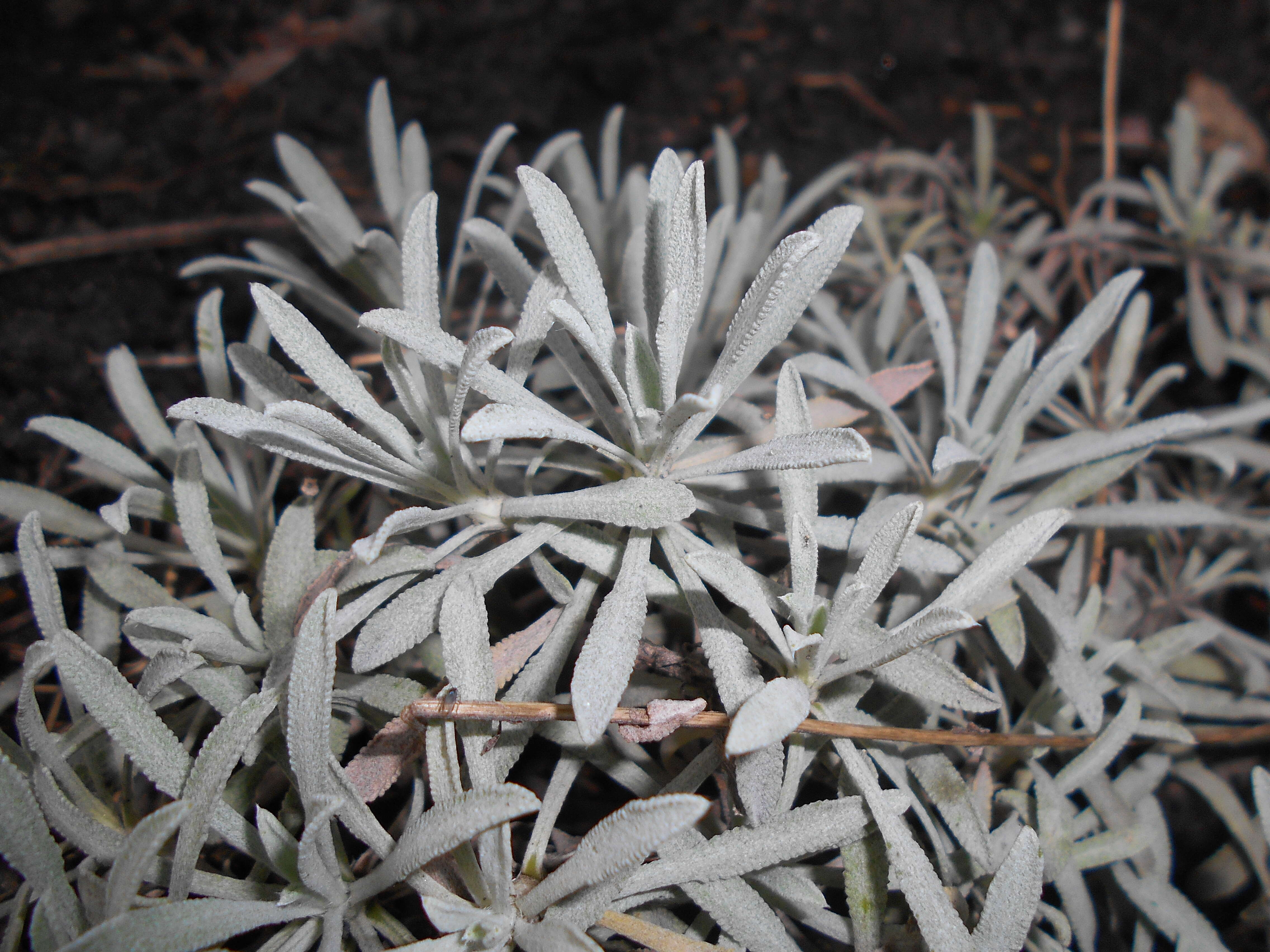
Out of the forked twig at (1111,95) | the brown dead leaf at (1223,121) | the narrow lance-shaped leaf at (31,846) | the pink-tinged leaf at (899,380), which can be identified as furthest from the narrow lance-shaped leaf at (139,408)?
the brown dead leaf at (1223,121)

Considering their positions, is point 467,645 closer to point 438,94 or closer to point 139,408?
point 139,408

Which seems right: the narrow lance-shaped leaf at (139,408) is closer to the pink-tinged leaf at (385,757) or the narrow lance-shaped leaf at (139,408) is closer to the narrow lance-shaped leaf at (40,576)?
the narrow lance-shaped leaf at (40,576)

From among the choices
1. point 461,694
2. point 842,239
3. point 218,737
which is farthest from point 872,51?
point 218,737

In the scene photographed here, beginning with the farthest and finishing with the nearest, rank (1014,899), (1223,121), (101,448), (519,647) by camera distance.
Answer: (1223,121), (101,448), (519,647), (1014,899)

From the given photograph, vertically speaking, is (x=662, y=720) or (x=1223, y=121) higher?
(x=1223, y=121)

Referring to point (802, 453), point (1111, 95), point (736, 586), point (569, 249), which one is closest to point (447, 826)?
point (736, 586)
